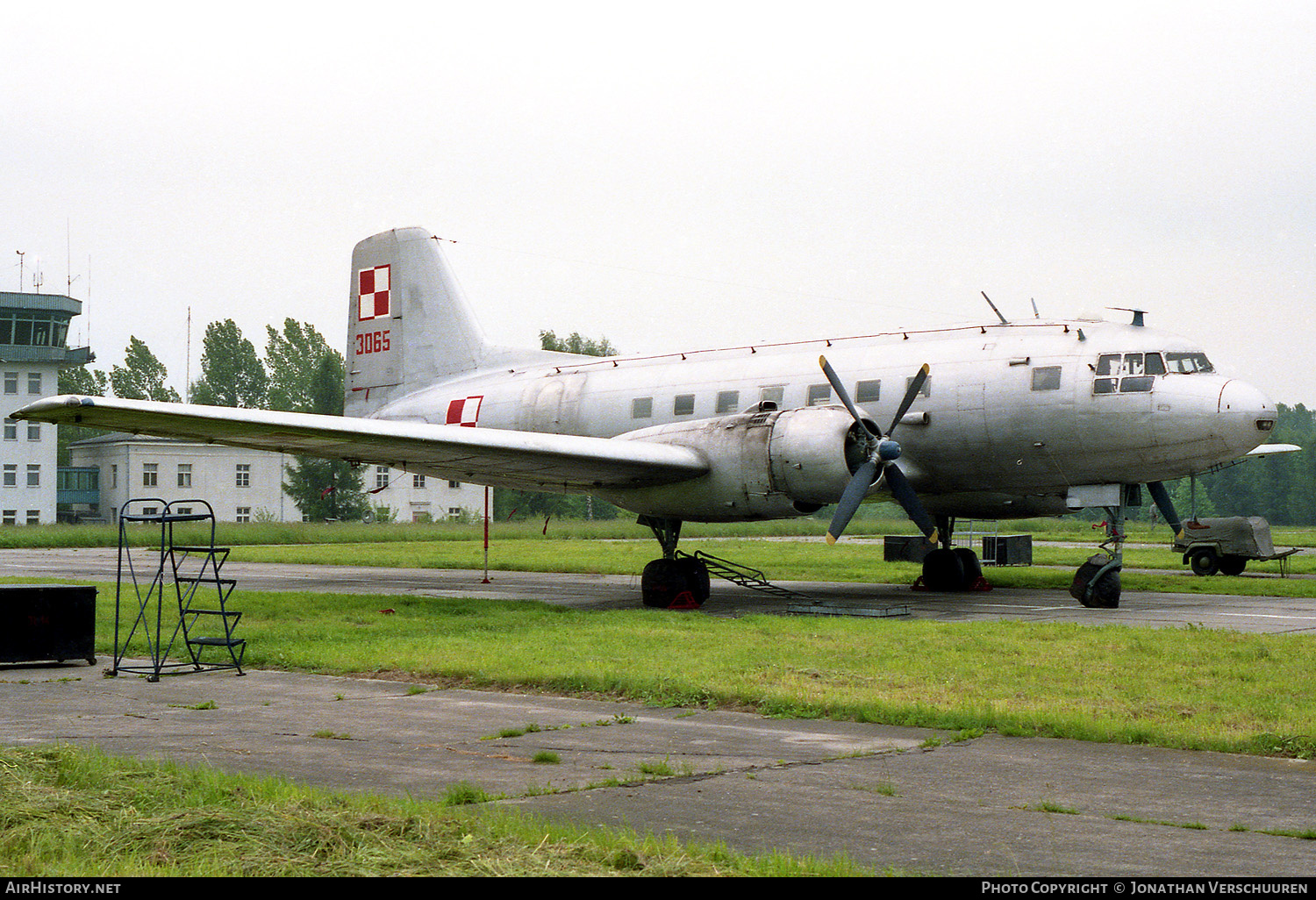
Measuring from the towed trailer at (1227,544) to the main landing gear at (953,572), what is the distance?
6513mm

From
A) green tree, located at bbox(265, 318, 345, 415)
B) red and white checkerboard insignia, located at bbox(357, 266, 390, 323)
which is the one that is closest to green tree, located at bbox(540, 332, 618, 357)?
green tree, located at bbox(265, 318, 345, 415)

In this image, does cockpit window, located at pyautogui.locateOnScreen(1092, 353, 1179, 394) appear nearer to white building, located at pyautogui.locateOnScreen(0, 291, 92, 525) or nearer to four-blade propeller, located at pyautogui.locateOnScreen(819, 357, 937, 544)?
four-blade propeller, located at pyautogui.locateOnScreen(819, 357, 937, 544)

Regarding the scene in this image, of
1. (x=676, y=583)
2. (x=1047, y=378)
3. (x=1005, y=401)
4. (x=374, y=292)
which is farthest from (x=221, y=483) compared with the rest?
(x=1047, y=378)

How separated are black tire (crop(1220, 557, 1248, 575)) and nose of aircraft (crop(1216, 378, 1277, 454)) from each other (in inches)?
386

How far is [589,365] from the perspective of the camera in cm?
2556

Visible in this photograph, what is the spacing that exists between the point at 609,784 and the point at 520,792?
0.58 metres

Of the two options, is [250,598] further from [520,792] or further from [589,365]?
[520,792]

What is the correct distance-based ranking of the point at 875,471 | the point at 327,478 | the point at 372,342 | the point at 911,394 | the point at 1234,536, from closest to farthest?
the point at 875,471 < the point at 911,394 < the point at 1234,536 < the point at 372,342 < the point at 327,478

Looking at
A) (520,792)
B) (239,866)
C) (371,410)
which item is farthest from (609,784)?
(371,410)

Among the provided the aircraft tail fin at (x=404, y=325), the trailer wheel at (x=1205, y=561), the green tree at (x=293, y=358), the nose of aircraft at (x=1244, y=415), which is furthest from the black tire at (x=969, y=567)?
the green tree at (x=293, y=358)

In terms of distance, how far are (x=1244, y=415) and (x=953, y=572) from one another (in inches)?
267

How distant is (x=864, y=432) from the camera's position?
19531mm

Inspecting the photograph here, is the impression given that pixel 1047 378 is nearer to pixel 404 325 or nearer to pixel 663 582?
pixel 663 582
